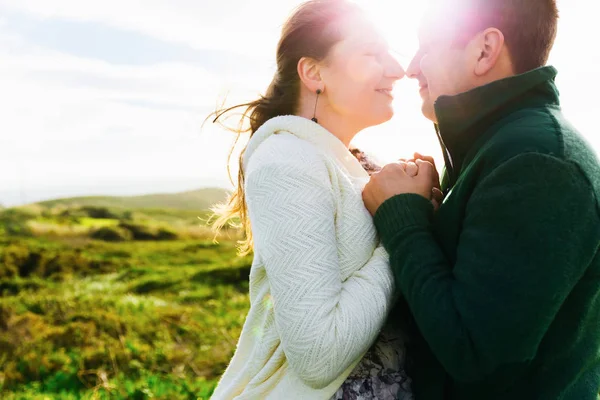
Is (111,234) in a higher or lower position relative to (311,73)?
lower

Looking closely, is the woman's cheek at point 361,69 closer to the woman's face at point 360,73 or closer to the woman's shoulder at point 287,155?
the woman's face at point 360,73

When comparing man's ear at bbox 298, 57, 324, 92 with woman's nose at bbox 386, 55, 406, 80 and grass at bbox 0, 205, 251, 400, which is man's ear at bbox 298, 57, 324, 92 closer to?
woman's nose at bbox 386, 55, 406, 80

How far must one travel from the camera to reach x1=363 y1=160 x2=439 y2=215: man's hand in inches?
79.3

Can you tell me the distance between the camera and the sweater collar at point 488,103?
1.90 meters

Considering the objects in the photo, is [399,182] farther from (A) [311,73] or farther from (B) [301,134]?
(A) [311,73]

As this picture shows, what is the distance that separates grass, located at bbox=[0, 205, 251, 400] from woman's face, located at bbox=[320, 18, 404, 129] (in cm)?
294

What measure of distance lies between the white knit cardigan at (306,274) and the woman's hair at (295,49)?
48 cm

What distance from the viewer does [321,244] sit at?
1.91 metres

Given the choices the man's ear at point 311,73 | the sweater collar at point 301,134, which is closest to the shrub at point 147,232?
the man's ear at point 311,73

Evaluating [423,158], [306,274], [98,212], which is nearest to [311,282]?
[306,274]

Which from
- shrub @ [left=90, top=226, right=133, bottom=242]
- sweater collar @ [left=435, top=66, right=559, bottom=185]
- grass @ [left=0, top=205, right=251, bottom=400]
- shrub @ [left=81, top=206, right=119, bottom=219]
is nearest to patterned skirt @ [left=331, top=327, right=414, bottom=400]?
sweater collar @ [left=435, top=66, right=559, bottom=185]

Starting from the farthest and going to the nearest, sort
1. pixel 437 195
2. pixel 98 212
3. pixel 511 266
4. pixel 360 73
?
pixel 98 212
pixel 360 73
pixel 437 195
pixel 511 266

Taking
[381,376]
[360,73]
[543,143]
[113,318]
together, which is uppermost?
[360,73]

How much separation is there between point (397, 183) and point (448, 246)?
295mm
